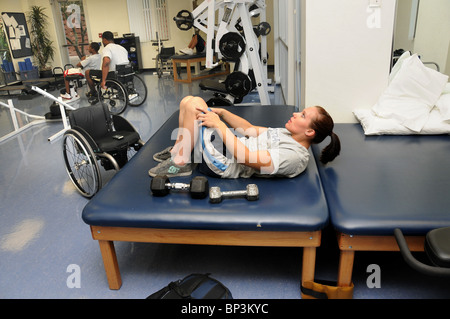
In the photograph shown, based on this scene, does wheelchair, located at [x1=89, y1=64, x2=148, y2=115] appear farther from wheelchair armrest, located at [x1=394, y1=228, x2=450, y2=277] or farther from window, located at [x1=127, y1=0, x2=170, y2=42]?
window, located at [x1=127, y1=0, x2=170, y2=42]

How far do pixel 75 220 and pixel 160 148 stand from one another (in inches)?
30.1

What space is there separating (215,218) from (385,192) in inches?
32.3

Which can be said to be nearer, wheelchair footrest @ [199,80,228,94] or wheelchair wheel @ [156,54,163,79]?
wheelchair footrest @ [199,80,228,94]

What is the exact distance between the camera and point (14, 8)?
8781 mm

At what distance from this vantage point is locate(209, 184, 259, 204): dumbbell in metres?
1.63

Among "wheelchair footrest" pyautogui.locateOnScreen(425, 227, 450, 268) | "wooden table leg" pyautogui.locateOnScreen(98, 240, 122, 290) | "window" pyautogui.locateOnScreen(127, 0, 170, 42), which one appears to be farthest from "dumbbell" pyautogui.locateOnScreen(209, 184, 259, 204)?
"window" pyautogui.locateOnScreen(127, 0, 170, 42)

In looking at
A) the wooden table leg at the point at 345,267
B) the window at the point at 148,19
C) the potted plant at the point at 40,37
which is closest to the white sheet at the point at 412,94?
the wooden table leg at the point at 345,267

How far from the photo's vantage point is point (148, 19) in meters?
10.1

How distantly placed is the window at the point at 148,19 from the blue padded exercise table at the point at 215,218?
9259 mm

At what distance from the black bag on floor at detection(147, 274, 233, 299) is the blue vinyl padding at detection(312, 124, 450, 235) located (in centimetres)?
58

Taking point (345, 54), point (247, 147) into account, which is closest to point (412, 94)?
point (345, 54)

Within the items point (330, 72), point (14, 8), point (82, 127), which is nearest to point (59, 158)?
point (82, 127)
